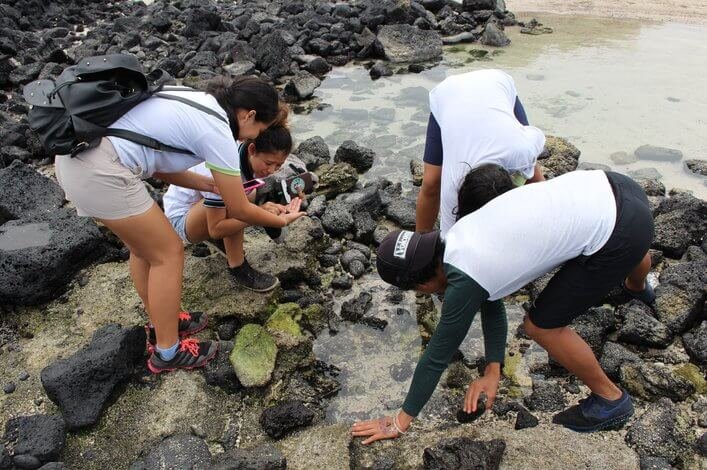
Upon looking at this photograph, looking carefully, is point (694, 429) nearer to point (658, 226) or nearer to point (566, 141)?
point (658, 226)

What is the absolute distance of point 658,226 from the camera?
390 centimetres

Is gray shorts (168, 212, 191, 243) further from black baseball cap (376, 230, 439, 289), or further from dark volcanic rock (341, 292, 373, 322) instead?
black baseball cap (376, 230, 439, 289)

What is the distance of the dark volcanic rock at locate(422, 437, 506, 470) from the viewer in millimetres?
2262

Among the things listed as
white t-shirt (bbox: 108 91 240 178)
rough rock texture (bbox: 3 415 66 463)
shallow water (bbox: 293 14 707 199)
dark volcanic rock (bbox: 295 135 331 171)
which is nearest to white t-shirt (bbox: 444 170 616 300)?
white t-shirt (bbox: 108 91 240 178)

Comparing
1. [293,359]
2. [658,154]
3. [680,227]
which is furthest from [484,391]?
[658,154]

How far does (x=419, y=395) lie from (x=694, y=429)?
4.67 ft

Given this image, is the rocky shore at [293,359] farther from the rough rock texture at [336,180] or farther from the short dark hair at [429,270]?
the short dark hair at [429,270]

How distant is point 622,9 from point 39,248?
1041cm

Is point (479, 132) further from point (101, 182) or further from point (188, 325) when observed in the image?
point (188, 325)

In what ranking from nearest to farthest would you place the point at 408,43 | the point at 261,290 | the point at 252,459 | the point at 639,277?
the point at 252,459 → the point at 639,277 → the point at 261,290 → the point at 408,43

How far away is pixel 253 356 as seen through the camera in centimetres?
298

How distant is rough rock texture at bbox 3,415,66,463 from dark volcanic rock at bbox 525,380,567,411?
89.9 inches

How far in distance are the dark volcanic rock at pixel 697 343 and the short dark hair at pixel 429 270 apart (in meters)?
1.86

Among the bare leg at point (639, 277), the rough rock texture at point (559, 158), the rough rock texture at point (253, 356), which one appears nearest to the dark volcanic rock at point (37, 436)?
the rough rock texture at point (253, 356)
